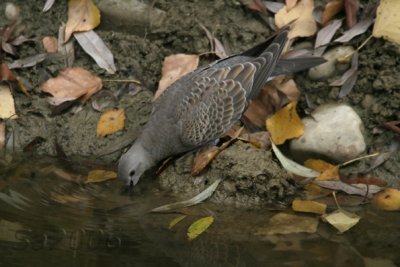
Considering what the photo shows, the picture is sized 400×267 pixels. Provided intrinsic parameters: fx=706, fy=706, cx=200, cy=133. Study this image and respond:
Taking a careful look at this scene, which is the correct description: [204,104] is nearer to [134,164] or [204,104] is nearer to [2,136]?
[134,164]

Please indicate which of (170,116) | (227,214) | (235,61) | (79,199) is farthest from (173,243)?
(235,61)

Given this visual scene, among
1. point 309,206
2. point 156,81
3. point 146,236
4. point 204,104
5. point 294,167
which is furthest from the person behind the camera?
point 156,81

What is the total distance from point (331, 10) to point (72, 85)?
238 cm

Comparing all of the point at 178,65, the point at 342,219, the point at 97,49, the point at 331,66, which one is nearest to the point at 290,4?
the point at 331,66

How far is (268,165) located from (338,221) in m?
0.71

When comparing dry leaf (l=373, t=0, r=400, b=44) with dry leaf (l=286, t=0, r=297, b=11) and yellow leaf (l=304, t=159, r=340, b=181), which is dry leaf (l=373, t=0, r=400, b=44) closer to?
dry leaf (l=286, t=0, r=297, b=11)

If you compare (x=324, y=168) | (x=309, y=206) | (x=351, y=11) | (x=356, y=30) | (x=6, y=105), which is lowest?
(x=324, y=168)

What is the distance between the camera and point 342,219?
5000mm

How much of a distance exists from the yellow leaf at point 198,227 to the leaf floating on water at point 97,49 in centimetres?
198

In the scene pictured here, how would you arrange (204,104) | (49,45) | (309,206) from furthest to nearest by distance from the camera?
(49,45) → (204,104) → (309,206)

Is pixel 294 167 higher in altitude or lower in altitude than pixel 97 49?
lower

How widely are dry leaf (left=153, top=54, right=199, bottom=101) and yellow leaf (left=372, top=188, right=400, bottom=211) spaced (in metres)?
2.02

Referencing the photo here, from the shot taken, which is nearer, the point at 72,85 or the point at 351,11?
the point at 351,11

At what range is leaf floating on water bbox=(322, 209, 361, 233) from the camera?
492 cm
